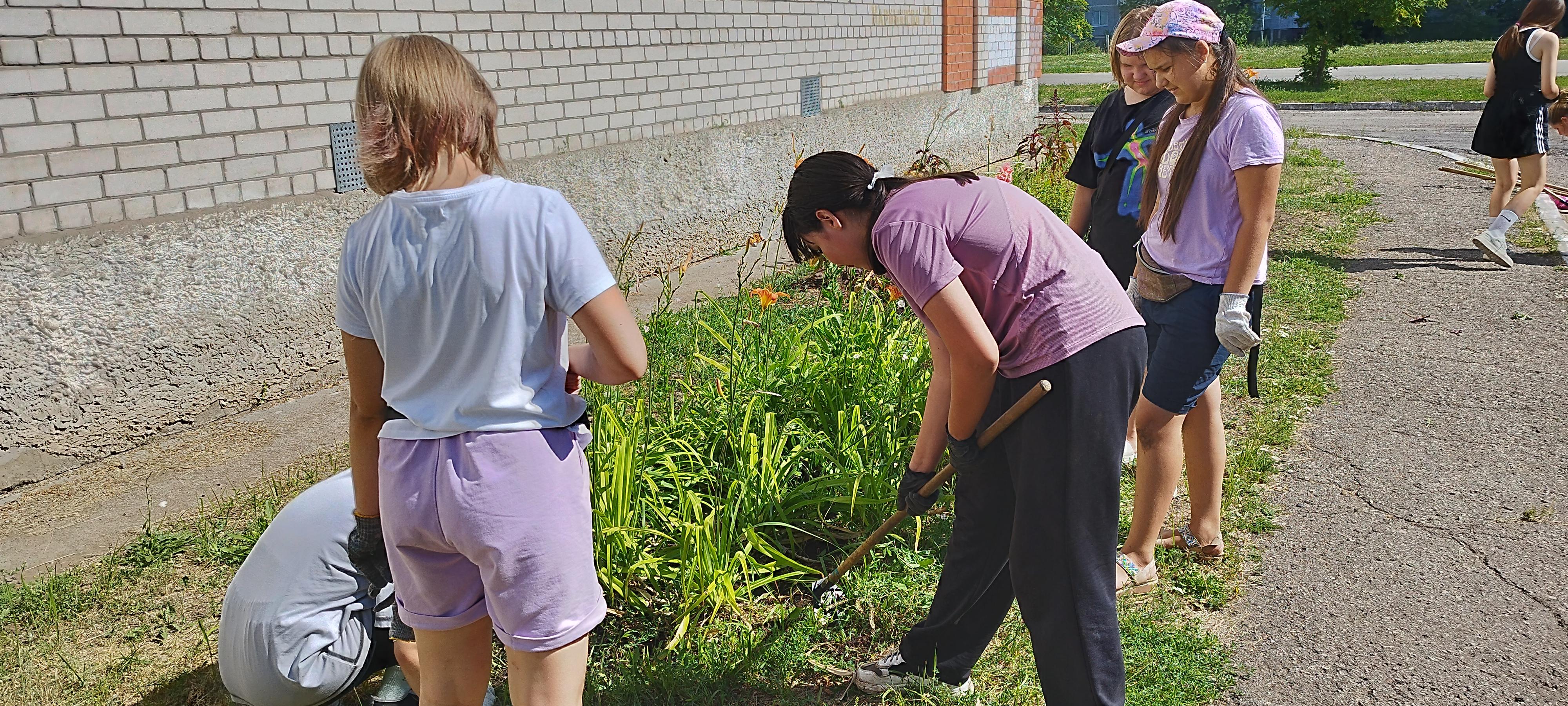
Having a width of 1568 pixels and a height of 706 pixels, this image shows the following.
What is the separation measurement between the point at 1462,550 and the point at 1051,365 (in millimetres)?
2043

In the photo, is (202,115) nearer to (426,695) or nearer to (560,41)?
(560,41)

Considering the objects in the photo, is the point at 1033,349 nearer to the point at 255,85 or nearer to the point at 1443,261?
the point at 255,85

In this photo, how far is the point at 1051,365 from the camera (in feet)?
6.86

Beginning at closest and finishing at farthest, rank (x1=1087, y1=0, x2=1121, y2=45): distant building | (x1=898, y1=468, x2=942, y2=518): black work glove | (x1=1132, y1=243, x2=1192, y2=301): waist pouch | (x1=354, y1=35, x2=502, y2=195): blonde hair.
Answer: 1. (x1=354, y1=35, x2=502, y2=195): blonde hair
2. (x1=898, y1=468, x2=942, y2=518): black work glove
3. (x1=1132, y1=243, x2=1192, y2=301): waist pouch
4. (x1=1087, y1=0, x2=1121, y2=45): distant building

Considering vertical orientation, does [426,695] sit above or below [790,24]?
below

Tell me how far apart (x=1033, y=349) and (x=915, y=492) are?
0.53 meters

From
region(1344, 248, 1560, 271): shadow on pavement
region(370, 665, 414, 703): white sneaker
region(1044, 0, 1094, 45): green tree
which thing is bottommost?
region(1344, 248, 1560, 271): shadow on pavement

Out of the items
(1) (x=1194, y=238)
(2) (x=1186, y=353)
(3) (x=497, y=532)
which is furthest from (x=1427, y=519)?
(3) (x=497, y=532)

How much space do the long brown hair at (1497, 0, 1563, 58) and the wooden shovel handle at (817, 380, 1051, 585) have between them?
21.2 feet

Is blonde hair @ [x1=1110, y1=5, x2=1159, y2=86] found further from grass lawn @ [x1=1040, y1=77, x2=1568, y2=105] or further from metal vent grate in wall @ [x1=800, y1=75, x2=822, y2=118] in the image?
grass lawn @ [x1=1040, y1=77, x2=1568, y2=105]

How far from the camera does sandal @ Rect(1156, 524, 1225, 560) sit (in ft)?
10.7

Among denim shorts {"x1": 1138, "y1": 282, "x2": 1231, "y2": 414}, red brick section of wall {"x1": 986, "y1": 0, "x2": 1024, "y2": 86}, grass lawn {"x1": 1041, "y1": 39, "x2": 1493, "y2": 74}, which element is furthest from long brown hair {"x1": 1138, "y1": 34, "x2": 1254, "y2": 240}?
grass lawn {"x1": 1041, "y1": 39, "x2": 1493, "y2": 74}

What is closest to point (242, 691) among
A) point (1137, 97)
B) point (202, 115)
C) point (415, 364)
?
point (415, 364)

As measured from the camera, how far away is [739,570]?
300 centimetres
